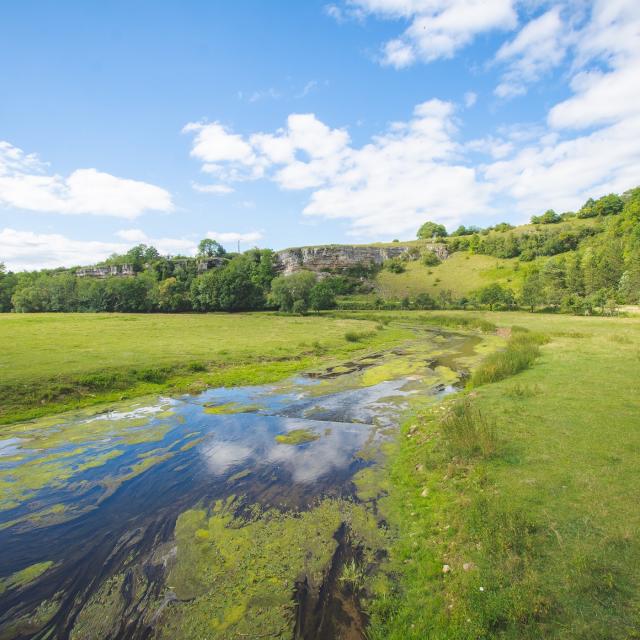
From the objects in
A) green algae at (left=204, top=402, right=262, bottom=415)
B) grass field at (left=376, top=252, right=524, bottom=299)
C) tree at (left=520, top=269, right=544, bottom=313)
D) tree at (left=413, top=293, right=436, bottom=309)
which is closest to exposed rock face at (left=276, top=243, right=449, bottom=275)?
grass field at (left=376, top=252, right=524, bottom=299)

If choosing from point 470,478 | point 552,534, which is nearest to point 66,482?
point 470,478

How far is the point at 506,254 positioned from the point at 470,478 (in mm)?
143995

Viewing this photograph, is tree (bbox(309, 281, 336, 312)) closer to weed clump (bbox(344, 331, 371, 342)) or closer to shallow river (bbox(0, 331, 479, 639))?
weed clump (bbox(344, 331, 371, 342))

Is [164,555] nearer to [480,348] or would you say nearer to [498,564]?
[498,564]

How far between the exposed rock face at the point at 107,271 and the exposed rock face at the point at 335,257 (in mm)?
76101

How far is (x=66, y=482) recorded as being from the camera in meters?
11.4

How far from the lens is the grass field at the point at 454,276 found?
11612 cm

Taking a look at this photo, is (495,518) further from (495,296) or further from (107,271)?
(107,271)

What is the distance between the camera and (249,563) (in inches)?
299

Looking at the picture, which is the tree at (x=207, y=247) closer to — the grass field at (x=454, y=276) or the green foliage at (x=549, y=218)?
the grass field at (x=454, y=276)

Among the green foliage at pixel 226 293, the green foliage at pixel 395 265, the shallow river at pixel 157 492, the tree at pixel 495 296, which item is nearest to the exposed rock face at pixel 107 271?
the green foliage at pixel 226 293

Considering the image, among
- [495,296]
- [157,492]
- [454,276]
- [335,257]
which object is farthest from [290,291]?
[335,257]

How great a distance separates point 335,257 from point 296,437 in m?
164

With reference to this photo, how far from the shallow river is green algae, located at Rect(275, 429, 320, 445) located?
0.14 feet
